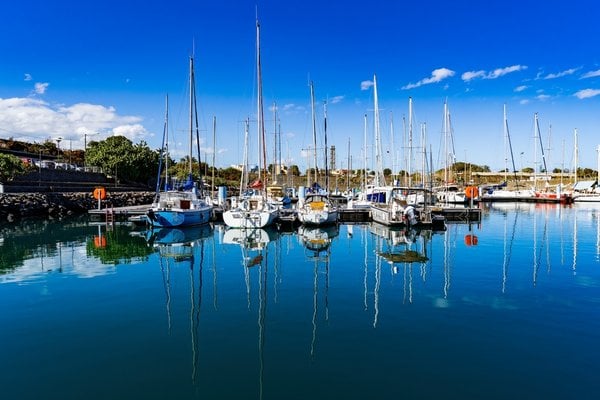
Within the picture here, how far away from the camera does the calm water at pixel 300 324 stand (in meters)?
8.38

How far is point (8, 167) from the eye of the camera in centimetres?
4981

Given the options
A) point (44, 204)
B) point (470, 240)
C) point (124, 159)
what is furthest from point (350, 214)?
point (124, 159)

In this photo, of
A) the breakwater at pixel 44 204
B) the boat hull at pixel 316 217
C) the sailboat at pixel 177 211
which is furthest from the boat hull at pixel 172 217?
the breakwater at pixel 44 204

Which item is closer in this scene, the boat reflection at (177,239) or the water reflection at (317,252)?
the water reflection at (317,252)

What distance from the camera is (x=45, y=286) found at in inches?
647

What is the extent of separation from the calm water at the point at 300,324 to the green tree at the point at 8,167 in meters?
31.1

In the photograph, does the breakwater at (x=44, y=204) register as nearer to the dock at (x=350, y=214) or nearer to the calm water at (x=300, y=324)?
the dock at (x=350, y=214)

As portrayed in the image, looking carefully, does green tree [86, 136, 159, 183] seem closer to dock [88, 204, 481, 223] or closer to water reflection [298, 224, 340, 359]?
dock [88, 204, 481, 223]

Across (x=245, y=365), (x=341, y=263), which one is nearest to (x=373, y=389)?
(x=245, y=365)

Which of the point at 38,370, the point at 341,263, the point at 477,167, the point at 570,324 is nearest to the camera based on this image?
the point at 38,370

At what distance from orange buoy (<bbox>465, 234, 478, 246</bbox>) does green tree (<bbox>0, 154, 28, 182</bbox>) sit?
48.7m

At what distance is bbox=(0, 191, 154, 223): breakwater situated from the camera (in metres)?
42.5

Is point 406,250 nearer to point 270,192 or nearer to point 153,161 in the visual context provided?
point 270,192

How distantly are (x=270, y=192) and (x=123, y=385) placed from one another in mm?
45698
